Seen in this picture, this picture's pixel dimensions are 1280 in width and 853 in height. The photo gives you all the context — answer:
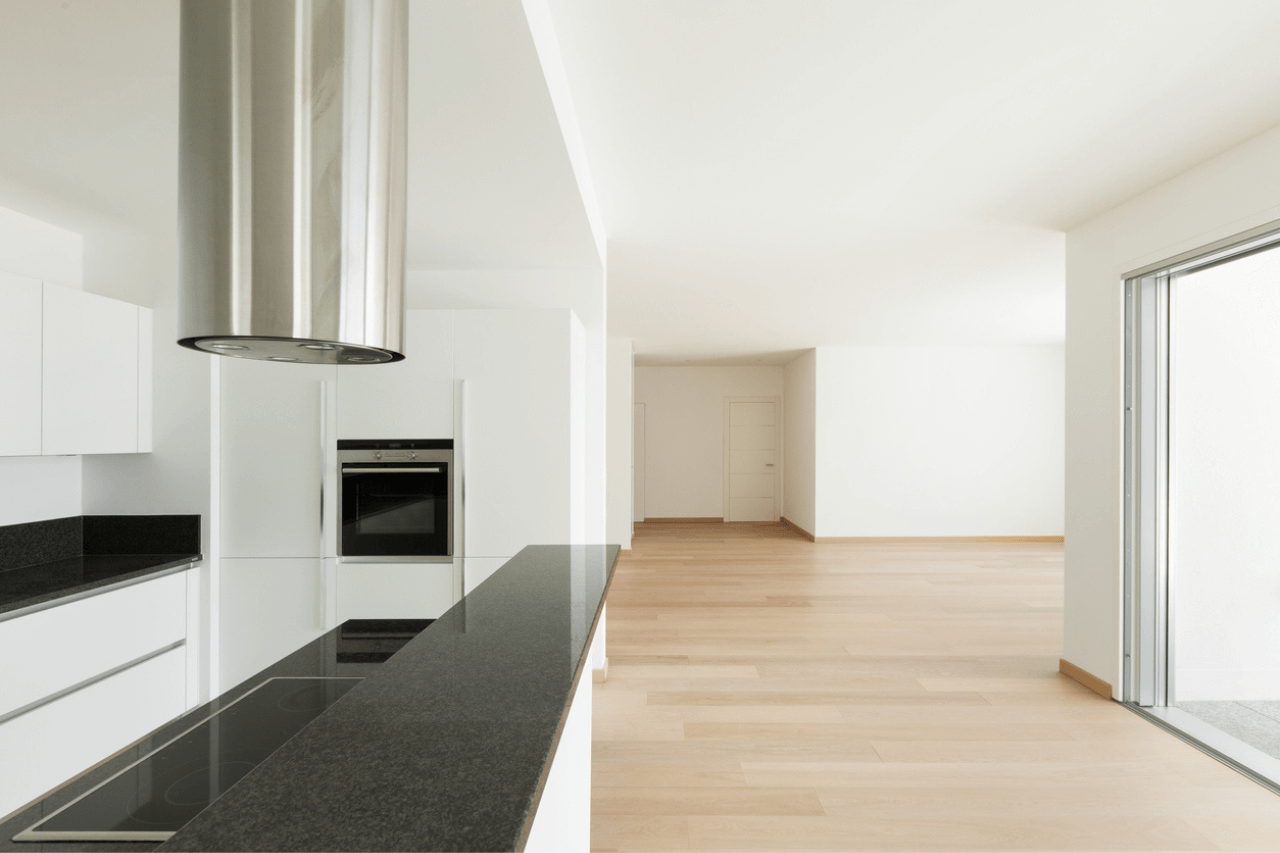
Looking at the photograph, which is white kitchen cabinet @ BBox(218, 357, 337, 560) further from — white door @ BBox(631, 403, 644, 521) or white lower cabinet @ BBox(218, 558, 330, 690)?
white door @ BBox(631, 403, 644, 521)

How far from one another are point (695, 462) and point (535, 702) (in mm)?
10156

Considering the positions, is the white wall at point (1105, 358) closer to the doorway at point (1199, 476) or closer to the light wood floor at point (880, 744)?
the doorway at point (1199, 476)

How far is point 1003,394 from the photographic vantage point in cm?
905

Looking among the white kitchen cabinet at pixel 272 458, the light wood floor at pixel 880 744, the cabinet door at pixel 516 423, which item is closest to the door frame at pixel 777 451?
the light wood floor at pixel 880 744

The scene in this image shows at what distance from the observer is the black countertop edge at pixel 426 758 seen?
23.5 inches

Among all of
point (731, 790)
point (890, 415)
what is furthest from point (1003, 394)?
point (731, 790)

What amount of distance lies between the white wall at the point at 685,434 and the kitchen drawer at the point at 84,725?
8.35 meters

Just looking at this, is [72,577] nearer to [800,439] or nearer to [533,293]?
[533,293]

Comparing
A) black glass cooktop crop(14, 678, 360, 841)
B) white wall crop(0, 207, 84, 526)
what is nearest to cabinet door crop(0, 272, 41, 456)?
white wall crop(0, 207, 84, 526)

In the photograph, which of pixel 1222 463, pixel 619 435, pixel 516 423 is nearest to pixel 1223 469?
pixel 1222 463

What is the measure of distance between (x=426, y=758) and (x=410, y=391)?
2639mm

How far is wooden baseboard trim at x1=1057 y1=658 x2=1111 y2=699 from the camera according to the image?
11.9ft

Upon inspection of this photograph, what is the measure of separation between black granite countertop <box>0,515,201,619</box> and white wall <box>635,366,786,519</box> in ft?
26.8

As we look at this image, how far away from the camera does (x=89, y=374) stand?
9.31 ft
